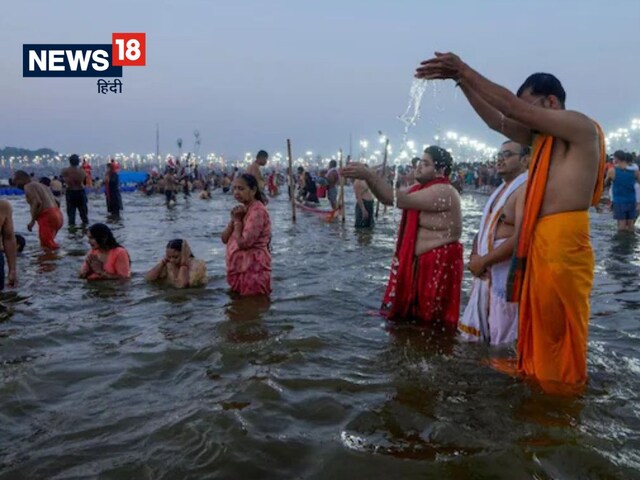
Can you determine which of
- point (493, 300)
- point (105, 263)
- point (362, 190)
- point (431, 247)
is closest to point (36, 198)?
point (105, 263)

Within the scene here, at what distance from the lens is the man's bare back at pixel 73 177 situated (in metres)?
14.1

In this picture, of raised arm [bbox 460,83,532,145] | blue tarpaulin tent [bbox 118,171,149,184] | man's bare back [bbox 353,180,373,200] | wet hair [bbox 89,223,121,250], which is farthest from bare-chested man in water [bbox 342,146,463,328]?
blue tarpaulin tent [bbox 118,171,149,184]

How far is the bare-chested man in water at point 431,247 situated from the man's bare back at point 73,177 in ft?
37.2

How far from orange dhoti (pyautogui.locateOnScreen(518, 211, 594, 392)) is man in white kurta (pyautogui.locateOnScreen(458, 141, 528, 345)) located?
0.41m

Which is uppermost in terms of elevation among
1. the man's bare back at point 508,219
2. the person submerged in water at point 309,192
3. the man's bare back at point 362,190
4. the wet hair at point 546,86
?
the wet hair at point 546,86

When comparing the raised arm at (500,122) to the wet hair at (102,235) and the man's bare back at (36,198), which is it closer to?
the wet hair at (102,235)

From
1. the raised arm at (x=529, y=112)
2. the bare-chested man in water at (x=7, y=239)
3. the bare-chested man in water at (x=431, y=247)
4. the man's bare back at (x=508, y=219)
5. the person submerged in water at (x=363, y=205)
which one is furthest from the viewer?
the person submerged in water at (x=363, y=205)

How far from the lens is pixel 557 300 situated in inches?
121

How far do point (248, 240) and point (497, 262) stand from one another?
288cm

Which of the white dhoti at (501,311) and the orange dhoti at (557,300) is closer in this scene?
the orange dhoti at (557,300)

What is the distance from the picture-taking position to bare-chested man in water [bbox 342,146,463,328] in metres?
4.78

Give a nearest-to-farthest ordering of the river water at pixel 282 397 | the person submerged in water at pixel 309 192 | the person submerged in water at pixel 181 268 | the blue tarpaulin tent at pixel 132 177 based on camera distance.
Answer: the river water at pixel 282 397 < the person submerged in water at pixel 181 268 < the person submerged in water at pixel 309 192 < the blue tarpaulin tent at pixel 132 177

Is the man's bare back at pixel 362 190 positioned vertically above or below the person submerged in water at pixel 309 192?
above

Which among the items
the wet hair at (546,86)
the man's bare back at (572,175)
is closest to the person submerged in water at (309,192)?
the wet hair at (546,86)
